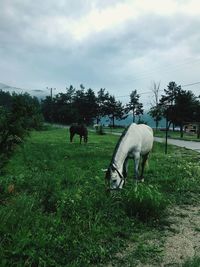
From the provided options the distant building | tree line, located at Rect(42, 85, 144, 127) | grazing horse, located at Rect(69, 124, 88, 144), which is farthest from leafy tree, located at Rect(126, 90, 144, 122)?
grazing horse, located at Rect(69, 124, 88, 144)

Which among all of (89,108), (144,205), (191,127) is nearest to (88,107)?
(89,108)

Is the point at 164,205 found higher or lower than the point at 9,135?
lower

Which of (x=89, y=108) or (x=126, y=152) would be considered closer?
(x=126, y=152)

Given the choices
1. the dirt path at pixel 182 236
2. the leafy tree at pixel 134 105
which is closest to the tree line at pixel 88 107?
the leafy tree at pixel 134 105

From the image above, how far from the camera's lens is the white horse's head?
936 centimetres

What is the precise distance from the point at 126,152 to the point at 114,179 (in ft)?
4.74

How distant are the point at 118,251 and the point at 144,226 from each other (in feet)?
4.71

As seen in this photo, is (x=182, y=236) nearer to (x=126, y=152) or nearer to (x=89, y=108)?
(x=126, y=152)

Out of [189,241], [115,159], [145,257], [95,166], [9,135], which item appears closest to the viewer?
[9,135]

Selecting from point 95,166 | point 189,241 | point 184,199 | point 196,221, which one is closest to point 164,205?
point 196,221

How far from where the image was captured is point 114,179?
936 cm

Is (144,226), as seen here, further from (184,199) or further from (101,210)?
(184,199)

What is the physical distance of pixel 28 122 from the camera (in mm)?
5637

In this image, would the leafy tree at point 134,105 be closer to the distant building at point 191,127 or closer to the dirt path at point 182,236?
the distant building at point 191,127
